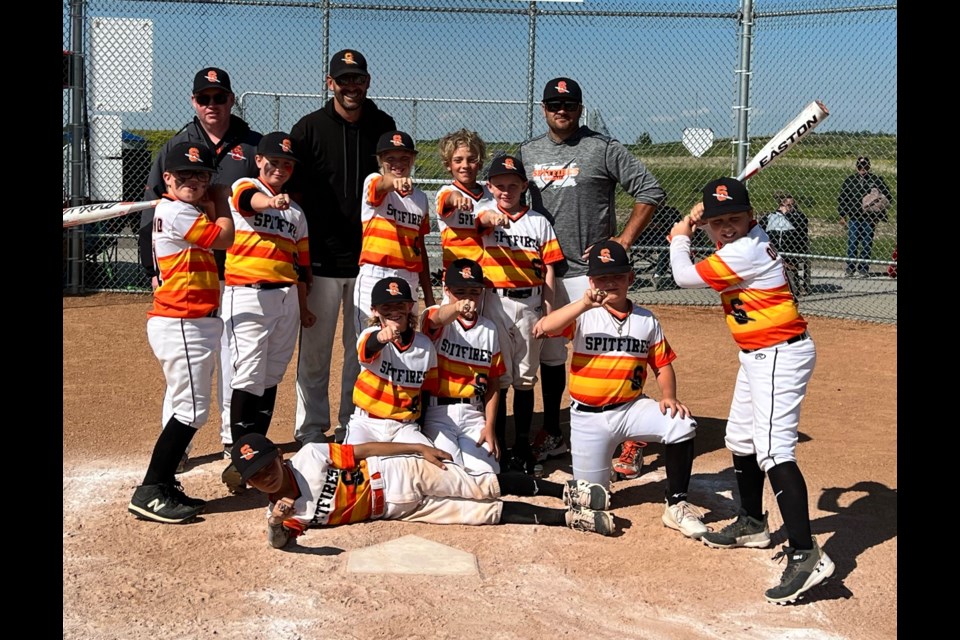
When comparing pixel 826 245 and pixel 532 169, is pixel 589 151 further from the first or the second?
pixel 826 245

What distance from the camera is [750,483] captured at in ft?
15.3

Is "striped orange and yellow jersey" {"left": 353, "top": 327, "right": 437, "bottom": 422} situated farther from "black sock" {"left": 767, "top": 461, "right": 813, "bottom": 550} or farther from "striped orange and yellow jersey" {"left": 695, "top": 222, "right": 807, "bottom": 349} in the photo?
"black sock" {"left": 767, "top": 461, "right": 813, "bottom": 550}

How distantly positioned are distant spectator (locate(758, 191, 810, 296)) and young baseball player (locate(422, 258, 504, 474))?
22.3 feet

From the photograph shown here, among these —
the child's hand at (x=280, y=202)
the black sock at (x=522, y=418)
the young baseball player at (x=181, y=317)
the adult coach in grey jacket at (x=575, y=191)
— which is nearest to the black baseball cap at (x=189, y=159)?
the young baseball player at (x=181, y=317)

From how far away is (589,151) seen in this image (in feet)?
19.4

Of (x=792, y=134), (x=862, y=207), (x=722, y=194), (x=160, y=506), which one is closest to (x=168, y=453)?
(x=160, y=506)

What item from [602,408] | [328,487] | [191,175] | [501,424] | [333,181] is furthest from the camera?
[333,181]

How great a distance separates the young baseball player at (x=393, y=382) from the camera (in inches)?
203

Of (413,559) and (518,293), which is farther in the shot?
(518,293)

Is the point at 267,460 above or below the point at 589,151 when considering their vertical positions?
below

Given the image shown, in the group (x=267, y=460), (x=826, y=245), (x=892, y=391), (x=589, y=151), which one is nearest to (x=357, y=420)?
(x=267, y=460)

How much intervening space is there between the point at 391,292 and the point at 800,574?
2262mm

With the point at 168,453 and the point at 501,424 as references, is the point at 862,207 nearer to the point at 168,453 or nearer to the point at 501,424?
the point at 501,424

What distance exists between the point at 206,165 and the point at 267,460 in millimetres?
1462
